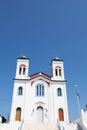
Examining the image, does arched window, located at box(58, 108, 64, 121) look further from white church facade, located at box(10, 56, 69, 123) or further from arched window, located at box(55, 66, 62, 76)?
arched window, located at box(55, 66, 62, 76)

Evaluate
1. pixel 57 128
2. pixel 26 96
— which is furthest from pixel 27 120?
pixel 57 128

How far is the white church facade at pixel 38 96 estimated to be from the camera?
2430 cm

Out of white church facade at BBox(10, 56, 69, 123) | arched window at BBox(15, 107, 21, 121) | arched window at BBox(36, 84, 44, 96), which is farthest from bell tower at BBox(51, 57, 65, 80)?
arched window at BBox(15, 107, 21, 121)

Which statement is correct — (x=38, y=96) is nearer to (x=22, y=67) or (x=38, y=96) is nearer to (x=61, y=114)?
(x=61, y=114)

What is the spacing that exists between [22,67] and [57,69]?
705 cm

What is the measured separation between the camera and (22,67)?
95.0 feet

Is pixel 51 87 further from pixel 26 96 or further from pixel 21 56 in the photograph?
pixel 21 56

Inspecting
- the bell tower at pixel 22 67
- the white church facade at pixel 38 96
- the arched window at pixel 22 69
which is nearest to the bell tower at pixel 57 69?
the white church facade at pixel 38 96

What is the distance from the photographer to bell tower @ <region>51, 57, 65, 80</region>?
93.9 ft

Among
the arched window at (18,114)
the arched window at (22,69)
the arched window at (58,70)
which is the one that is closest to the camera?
the arched window at (18,114)

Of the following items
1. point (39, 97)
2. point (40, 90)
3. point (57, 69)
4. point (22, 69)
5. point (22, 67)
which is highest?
point (22, 67)

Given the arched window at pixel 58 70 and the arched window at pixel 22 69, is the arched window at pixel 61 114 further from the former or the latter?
the arched window at pixel 22 69

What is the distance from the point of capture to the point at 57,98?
2612 centimetres

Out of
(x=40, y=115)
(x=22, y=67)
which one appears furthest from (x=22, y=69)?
(x=40, y=115)
